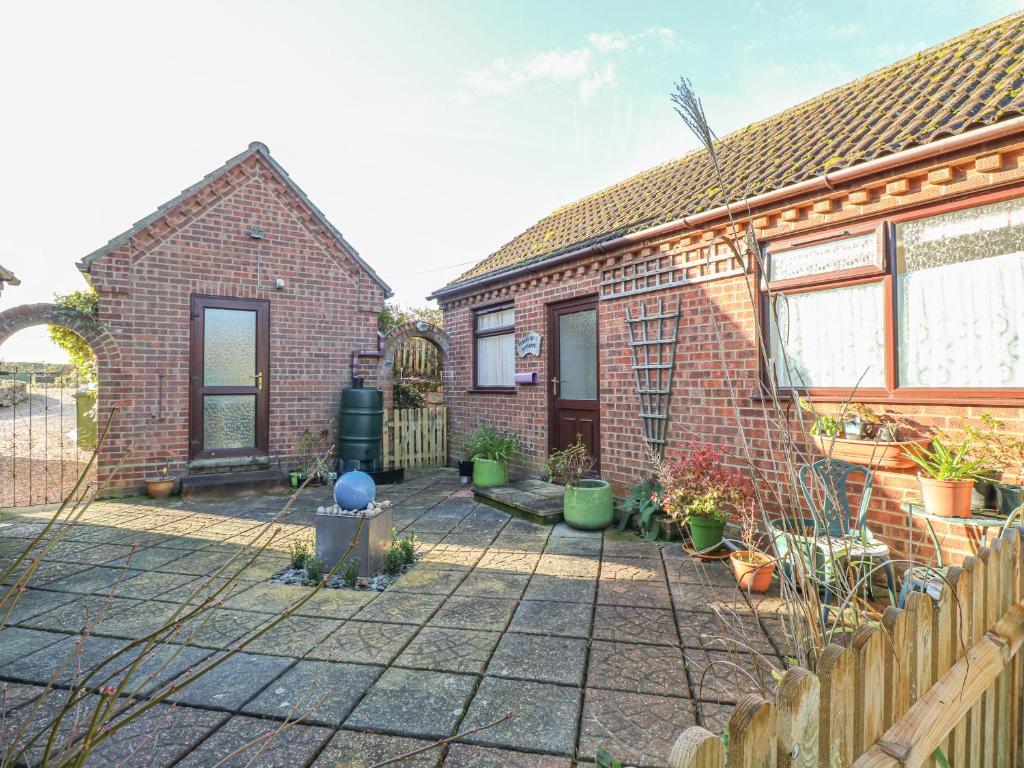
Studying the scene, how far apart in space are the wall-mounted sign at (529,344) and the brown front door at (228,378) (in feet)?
12.5

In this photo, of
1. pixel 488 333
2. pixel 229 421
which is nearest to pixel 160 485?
pixel 229 421

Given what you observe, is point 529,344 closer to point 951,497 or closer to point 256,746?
point 951,497

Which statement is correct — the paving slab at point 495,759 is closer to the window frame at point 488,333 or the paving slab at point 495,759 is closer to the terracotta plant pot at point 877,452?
the terracotta plant pot at point 877,452

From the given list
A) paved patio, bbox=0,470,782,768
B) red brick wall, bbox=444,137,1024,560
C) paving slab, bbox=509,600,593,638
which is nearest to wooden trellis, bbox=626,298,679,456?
red brick wall, bbox=444,137,1024,560

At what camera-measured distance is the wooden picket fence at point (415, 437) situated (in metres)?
8.88

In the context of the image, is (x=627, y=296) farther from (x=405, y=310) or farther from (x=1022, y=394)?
(x=405, y=310)

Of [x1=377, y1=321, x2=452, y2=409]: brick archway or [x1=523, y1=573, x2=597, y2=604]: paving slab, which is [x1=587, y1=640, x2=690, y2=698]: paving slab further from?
[x1=377, y1=321, x2=452, y2=409]: brick archway

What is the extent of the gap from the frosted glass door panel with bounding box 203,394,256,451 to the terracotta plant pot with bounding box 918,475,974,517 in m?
7.93

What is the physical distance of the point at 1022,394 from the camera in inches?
133

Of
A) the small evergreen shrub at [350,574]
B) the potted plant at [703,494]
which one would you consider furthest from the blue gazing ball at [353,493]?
the potted plant at [703,494]

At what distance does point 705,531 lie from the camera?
4539 millimetres

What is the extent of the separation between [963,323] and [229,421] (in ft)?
27.5

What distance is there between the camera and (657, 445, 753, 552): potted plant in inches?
170

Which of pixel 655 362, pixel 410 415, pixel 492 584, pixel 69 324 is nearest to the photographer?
pixel 492 584
